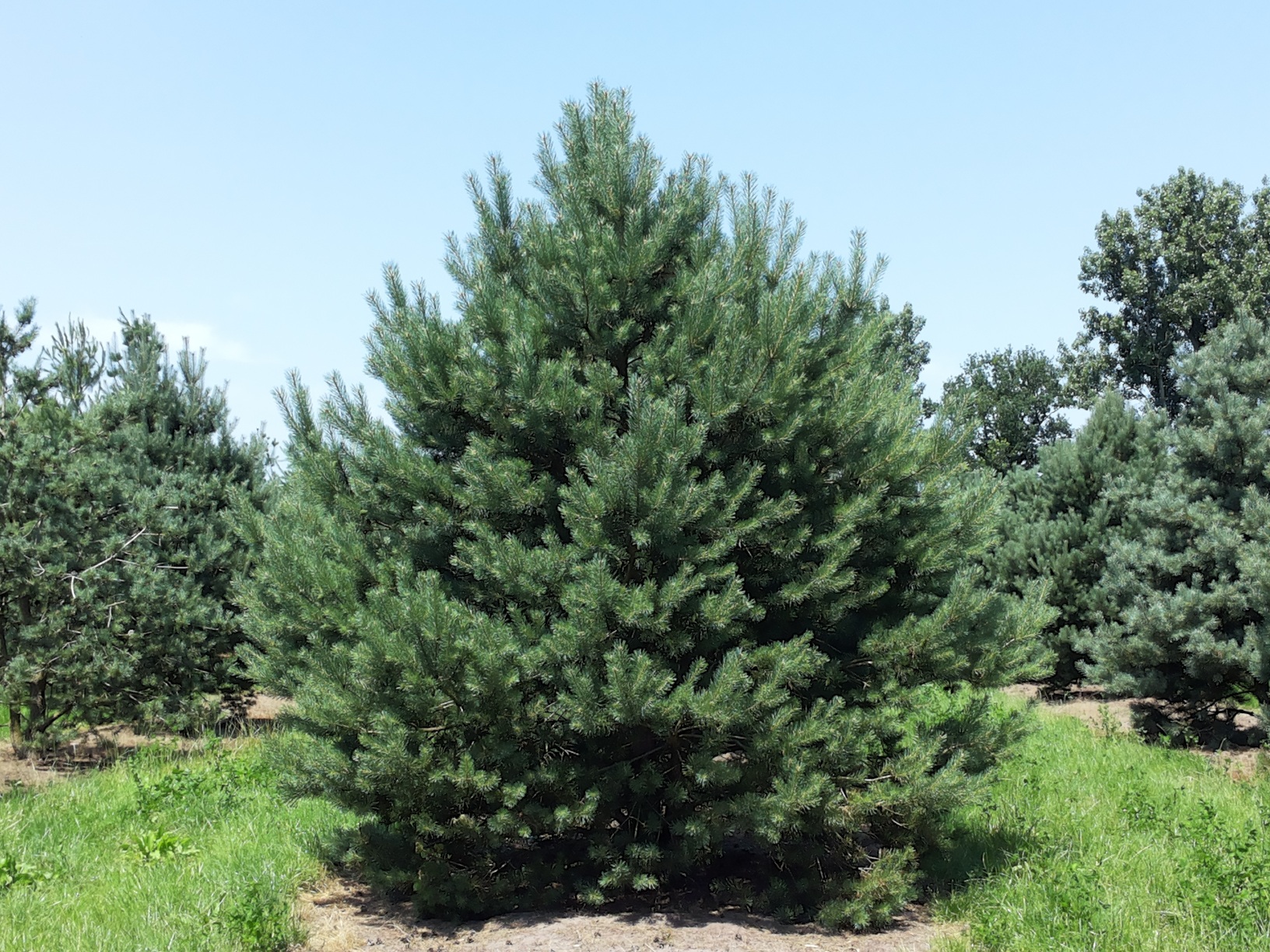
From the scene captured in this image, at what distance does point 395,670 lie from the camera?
5207 mm

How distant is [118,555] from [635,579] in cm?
733

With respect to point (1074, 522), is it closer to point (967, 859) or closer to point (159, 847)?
point (967, 859)

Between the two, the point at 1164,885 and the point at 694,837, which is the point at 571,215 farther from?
the point at 1164,885

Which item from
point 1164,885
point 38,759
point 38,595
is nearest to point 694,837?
point 1164,885

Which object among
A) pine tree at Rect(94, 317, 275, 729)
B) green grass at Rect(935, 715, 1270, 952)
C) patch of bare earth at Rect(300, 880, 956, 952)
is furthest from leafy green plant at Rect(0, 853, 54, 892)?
green grass at Rect(935, 715, 1270, 952)

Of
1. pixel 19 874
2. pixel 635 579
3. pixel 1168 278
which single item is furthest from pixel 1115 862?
pixel 1168 278

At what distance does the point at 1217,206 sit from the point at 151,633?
33025mm

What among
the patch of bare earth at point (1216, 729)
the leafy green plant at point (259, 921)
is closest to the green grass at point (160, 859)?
the leafy green plant at point (259, 921)

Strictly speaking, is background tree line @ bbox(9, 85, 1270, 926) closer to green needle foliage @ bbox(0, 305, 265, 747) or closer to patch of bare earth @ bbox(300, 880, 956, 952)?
patch of bare earth @ bbox(300, 880, 956, 952)

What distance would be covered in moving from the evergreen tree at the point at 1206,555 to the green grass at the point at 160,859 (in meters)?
7.50

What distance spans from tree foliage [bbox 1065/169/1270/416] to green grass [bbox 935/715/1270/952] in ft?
82.1

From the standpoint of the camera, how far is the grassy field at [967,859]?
482 centimetres

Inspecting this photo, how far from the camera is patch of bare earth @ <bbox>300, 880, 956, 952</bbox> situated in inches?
196

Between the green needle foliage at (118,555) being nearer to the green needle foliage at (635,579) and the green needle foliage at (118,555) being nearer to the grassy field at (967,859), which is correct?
the grassy field at (967,859)
